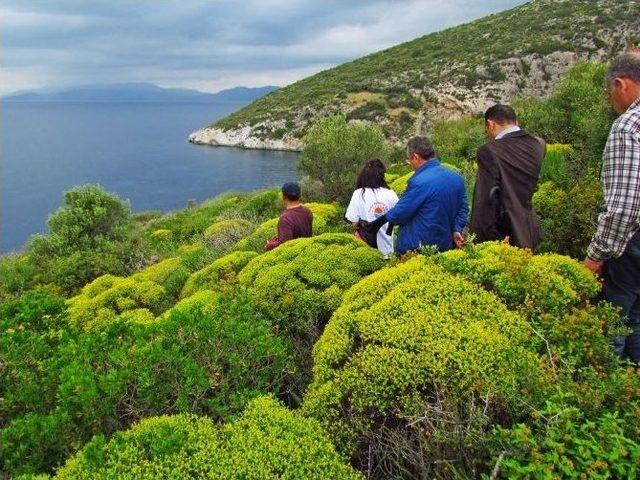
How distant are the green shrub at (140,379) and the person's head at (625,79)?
3570 millimetres

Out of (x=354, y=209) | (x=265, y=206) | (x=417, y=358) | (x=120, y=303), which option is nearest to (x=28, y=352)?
(x=417, y=358)

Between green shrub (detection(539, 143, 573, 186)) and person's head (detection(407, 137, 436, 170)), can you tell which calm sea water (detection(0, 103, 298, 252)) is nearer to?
green shrub (detection(539, 143, 573, 186))

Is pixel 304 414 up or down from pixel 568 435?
down

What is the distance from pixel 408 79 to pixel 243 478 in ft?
282

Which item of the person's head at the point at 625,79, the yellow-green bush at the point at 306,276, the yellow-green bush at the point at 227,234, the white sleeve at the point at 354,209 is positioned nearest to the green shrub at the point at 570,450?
the person's head at the point at 625,79

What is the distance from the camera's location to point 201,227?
896 inches

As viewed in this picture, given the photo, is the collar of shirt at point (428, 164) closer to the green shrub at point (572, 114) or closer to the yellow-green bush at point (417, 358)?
the yellow-green bush at point (417, 358)

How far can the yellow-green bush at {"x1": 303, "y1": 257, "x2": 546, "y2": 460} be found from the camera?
11.6 feet

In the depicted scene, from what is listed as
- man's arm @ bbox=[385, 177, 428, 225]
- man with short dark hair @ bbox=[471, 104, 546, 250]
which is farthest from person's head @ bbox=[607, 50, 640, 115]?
man's arm @ bbox=[385, 177, 428, 225]

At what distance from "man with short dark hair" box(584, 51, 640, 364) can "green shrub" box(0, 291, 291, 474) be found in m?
2.93

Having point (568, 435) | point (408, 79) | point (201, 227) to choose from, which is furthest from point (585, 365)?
point (408, 79)

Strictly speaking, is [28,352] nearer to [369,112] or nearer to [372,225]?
[372,225]

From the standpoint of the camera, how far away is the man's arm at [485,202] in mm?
4988

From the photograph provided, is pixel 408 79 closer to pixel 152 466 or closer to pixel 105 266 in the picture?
pixel 105 266
